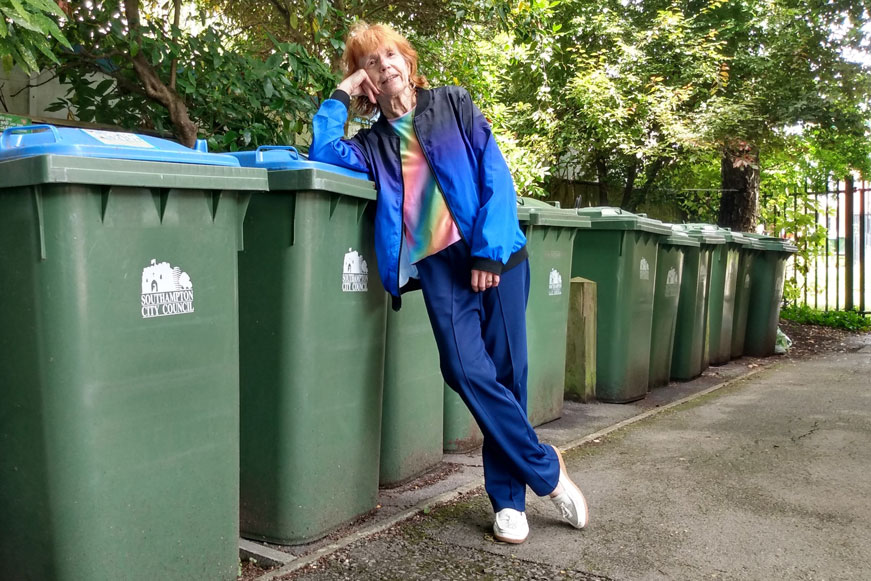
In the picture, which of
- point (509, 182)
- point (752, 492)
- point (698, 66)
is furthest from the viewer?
point (698, 66)

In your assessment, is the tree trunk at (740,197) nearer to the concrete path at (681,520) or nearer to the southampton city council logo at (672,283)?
the southampton city council logo at (672,283)

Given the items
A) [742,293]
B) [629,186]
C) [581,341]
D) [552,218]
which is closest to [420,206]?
[552,218]

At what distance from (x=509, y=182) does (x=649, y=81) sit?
9531 millimetres

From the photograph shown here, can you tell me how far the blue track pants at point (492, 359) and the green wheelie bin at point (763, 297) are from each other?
659 centimetres

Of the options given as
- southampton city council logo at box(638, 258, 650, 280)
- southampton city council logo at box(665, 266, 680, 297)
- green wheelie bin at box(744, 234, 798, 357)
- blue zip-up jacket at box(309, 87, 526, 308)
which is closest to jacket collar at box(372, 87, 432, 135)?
blue zip-up jacket at box(309, 87, 526, 308)

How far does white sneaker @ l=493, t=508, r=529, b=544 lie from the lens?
10.7 feet

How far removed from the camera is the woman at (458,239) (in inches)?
125

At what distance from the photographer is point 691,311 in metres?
7.35

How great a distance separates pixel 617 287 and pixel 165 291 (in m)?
4.14

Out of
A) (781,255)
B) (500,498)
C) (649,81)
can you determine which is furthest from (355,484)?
(649,81)

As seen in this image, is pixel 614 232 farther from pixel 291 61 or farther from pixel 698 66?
pixel 698 66

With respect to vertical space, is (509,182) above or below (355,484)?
above

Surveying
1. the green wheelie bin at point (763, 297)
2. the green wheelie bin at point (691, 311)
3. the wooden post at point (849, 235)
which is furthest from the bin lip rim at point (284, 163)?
the wooden post at point (849, 235)

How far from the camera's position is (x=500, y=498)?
10.9 feet
